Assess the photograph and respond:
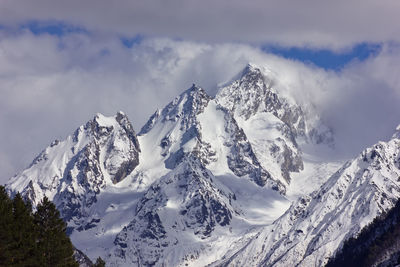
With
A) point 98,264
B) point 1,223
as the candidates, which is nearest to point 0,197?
point 1,223

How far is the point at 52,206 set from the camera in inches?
4818

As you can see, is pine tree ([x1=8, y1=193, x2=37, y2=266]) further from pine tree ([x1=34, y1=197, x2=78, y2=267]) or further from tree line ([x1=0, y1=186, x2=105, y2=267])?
pine tree ([x1=34, y1=197, x2=78, y2=267])

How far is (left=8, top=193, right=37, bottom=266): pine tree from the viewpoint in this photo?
114375mm

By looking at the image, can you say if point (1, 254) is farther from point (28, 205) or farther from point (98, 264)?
point (98, 264)

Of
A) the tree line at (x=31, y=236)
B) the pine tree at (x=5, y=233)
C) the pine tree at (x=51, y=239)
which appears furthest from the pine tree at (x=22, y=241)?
the pine tree at (x=51, y=239)

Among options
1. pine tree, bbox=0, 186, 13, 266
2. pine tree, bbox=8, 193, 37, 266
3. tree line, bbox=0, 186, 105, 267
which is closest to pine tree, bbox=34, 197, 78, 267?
tree line, bbox=0, 186, 105, 267

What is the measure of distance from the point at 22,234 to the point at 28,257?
2784mm

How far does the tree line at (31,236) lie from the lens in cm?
11400

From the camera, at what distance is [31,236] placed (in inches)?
4589

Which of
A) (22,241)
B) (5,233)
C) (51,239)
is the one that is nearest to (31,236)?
(22,241)

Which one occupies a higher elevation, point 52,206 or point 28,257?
point 52,206

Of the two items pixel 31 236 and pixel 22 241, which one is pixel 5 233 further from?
pixel 31 236

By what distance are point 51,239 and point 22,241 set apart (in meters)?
4.66

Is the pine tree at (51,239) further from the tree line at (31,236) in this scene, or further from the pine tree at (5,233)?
the pine tree at (5,233)
